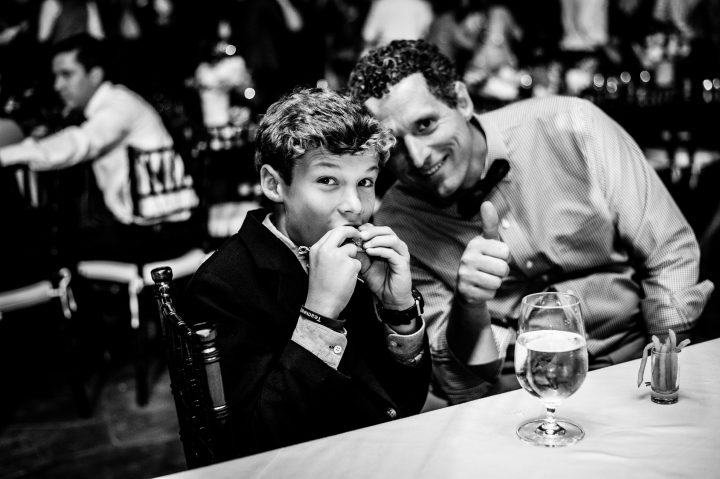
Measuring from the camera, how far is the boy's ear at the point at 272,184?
1.52 m

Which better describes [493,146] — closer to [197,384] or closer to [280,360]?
[280,360]

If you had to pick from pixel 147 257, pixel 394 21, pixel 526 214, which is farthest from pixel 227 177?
pixel 394 21

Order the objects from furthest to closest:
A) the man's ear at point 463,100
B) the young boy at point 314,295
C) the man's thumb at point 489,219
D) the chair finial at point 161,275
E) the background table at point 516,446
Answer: the man's ear at point 463,100, the man's thumb at point 489,219, the chair finial at point 161,275, the young boy at point 314,295, the background table at point 516,446

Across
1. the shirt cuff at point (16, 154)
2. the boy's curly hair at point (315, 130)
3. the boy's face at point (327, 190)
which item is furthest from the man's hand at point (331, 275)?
the shirt cuff at point (16, 154)

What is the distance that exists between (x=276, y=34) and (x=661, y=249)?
5.78 metres

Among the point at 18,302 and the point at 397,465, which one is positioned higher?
the point at 397,465

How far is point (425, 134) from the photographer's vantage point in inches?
73.9

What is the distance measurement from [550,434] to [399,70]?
108cm

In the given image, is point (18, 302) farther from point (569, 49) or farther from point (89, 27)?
point (569, 49)

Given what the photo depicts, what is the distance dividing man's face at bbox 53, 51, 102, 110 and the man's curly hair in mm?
2636

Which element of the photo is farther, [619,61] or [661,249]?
[619,61]

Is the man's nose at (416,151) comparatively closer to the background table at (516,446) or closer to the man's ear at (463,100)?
the man's ear at (463,100)

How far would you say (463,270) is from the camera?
1649mm

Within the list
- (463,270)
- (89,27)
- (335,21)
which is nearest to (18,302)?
(463,270)
